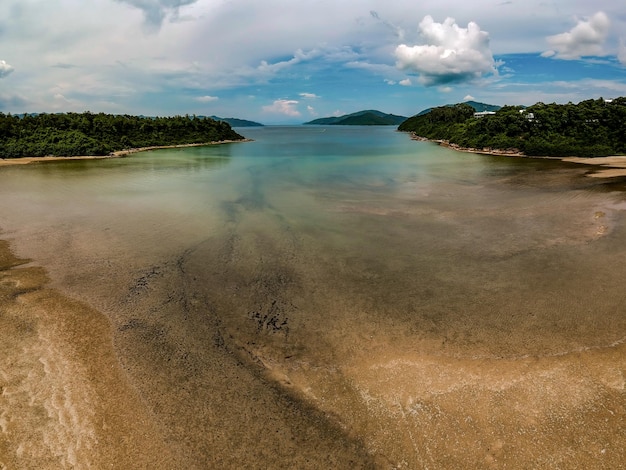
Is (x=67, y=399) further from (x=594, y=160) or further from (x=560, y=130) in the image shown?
(x=560, y=130)

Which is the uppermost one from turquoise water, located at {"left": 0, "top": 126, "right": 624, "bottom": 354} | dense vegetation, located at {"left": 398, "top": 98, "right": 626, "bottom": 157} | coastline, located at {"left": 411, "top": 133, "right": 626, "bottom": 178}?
dense vegetation, located at {"left": 398, "top": 98, "right": 626, "bottom": 157}

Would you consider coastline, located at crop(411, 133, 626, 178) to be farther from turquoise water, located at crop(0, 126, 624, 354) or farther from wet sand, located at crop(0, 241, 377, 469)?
wet sand, located at crop(0, 241, 377, 469)

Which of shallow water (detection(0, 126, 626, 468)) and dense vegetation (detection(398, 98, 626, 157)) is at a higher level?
dense vegetation (detection(398, 98, 626, 157))

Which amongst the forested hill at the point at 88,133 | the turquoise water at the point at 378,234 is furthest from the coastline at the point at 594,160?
the forested hill at the point at 88,133


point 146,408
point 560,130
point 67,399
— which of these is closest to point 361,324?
point 146,408

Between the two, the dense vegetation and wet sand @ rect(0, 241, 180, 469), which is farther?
the dense vegetation

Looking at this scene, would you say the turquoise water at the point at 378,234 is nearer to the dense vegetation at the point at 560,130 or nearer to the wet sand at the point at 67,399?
the wet sand at the point at 67,399

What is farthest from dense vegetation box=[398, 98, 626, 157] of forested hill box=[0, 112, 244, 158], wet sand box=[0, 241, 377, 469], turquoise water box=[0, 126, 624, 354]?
forested hill box=[0, 112, 244, 158]
